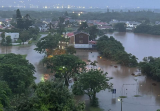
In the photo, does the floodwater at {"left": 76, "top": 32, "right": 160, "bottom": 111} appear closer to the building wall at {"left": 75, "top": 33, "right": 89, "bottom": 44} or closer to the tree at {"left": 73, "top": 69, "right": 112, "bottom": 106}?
the tree at {"left": 73, "top": 69, "right": 112, "bottom": 106}

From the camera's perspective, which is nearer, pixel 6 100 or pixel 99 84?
pixel 6 100

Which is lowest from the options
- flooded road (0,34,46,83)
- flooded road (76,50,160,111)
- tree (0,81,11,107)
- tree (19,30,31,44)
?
flooded road (76,50,160,111)

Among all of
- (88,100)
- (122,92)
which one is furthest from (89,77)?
(122,92)

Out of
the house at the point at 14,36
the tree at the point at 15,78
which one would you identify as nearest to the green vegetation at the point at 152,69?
the tree at the point at 15,78

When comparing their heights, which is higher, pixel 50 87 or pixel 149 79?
pixel 50 87

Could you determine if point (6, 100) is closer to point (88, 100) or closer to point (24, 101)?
point (24, 101)

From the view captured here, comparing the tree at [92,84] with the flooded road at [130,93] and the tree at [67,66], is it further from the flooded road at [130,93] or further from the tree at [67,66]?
the tree at [67,66]

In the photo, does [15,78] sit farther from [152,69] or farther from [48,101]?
[152,69]

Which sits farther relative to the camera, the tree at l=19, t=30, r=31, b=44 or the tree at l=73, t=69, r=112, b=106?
the tree at l=19, t=30, r=31, b=44

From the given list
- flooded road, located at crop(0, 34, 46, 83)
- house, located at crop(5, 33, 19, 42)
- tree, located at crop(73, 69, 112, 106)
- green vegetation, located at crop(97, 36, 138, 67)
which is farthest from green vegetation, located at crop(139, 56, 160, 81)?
house, located at crop(5, 33, 19, 42)
